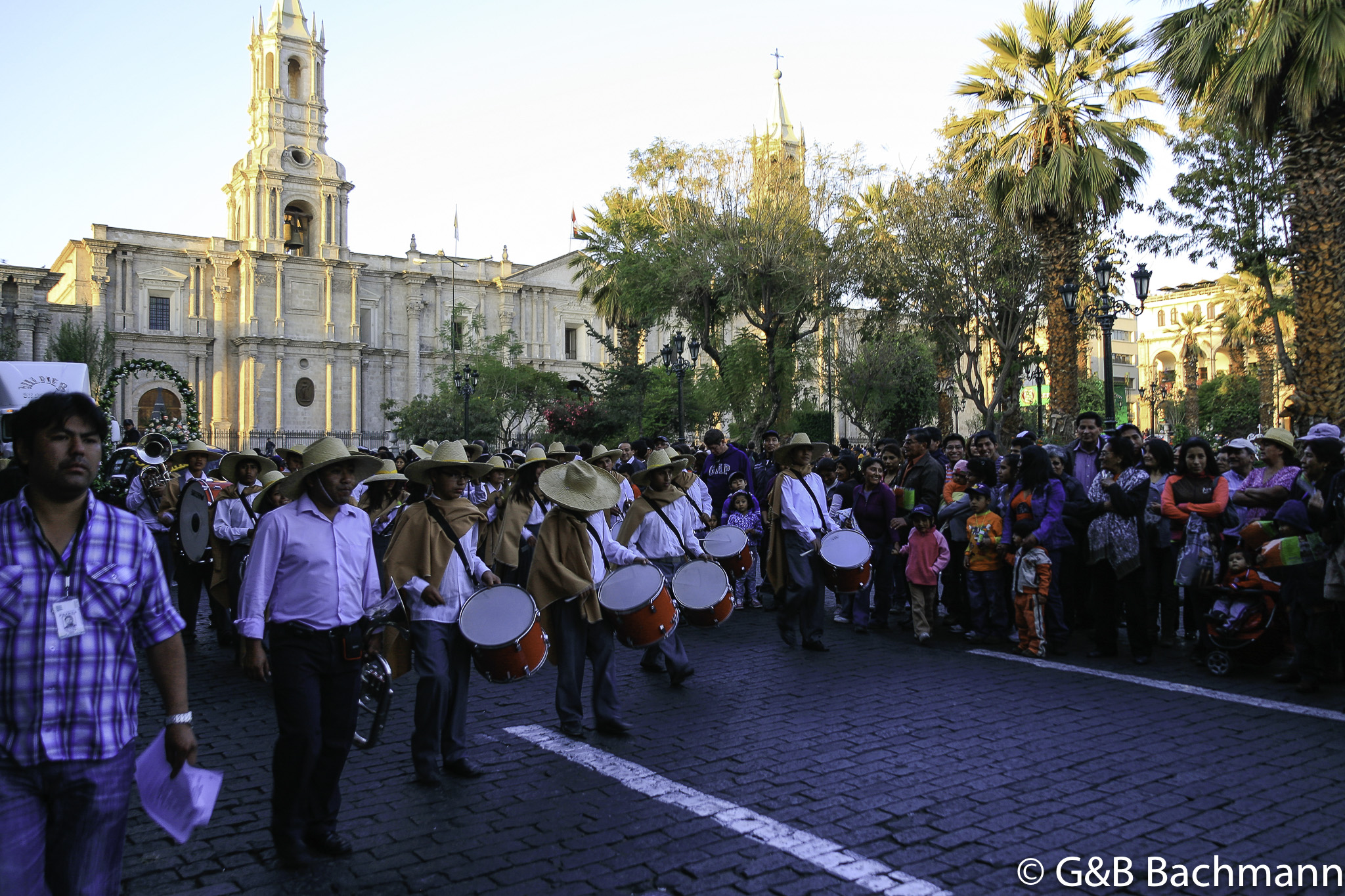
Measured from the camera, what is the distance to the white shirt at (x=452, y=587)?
5.62 meters

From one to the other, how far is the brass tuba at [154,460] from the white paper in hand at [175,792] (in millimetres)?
7867

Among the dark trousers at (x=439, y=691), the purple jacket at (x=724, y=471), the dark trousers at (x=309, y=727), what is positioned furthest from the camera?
the purple jacket at (x=724, y=471)

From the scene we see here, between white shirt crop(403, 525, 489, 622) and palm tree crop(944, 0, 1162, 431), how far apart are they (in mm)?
16607

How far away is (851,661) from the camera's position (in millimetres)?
8781

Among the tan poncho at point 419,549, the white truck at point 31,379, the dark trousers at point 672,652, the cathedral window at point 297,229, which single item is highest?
the cathedral window at point 297,229

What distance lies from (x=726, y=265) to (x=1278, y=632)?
19.7 metres

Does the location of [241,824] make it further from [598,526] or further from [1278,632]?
[1278,632]

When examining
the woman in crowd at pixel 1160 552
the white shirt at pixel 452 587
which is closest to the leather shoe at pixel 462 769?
the white shirt at pixel 452 587

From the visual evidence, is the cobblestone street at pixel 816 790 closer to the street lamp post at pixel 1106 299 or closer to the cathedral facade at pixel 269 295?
the street lamp post at pixel 1106 299

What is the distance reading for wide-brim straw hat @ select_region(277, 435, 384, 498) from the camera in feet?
15.6

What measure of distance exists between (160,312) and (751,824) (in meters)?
55.2

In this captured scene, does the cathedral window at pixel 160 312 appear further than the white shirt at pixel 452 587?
Yes

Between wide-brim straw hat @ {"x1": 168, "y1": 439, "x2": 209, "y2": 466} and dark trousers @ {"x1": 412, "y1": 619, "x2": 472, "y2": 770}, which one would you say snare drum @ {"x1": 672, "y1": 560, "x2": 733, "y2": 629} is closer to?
dark trousers @ {"x1": 412, "y1": 619, "x2": 472, "y2": 770}

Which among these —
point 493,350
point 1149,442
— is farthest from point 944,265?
point 493,350
